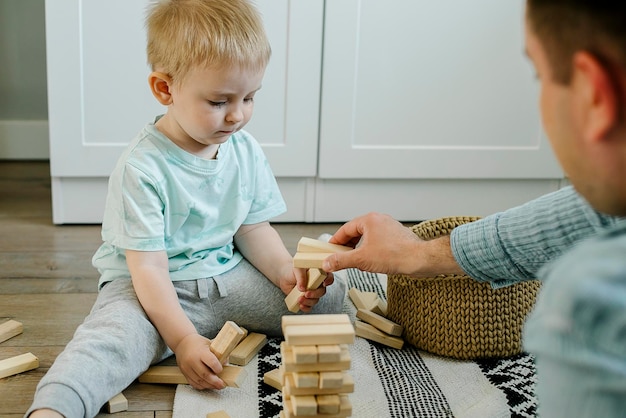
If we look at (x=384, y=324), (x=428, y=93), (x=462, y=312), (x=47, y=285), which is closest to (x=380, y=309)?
(x=384, y=324)

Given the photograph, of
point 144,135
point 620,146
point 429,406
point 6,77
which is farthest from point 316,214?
point 620,146

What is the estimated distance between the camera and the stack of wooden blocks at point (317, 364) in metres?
0.86

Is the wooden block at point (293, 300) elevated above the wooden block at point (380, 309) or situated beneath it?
elevated above

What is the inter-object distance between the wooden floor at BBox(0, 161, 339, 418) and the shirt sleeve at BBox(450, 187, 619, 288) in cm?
47

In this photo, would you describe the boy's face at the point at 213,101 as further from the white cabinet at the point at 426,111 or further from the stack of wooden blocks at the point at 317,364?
the white cabinet at the point at 426,111

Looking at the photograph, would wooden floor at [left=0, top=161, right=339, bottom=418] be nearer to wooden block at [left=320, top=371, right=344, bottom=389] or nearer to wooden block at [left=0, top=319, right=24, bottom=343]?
wooden block at [left=0, top=319, right=24, bottom=343]

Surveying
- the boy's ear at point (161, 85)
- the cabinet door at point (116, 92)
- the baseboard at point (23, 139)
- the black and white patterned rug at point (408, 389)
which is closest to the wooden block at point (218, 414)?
the black and white patterned rug at point (408, 389)

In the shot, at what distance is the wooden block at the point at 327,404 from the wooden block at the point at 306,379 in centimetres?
2

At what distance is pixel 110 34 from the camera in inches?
72.9

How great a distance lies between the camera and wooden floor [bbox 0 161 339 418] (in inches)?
45.8

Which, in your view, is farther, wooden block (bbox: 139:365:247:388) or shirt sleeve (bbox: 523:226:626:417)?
wooden block (bbox: 139:365:247:388)

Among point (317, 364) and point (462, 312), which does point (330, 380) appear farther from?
point (462, 312)

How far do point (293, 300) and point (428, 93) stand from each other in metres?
0.90

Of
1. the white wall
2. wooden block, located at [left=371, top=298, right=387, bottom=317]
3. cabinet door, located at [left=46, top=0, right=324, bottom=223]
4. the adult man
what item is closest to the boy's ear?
wooden block, located at [left=371, top=298, right=387, bottom=317]
